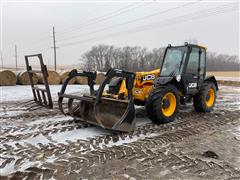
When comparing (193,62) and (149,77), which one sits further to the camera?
(193,62)

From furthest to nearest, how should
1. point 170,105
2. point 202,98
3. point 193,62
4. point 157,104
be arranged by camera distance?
point 202,98
point 193,62
point 170,105
point 157,104

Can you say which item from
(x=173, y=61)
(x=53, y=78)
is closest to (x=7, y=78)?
(x=53, y=78)

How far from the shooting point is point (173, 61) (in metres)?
6.61

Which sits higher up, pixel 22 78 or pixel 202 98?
pixel 22 78

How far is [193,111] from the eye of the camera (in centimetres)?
749

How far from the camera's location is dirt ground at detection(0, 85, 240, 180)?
331cm

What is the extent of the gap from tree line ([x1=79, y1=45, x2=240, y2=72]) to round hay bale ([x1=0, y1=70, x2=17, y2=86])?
17900 mm

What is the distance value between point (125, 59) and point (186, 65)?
32.1 m

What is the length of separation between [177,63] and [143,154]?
11.0 ft

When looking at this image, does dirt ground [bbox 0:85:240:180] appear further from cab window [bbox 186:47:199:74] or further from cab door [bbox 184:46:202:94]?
cab window [bbox 186:47:199:74]

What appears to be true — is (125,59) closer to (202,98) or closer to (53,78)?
(53,78)

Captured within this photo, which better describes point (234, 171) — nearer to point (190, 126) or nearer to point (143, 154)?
point (143, 154)

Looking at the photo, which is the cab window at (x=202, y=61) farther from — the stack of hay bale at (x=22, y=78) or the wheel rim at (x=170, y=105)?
the stack of hay bale at (x=22, y=78)

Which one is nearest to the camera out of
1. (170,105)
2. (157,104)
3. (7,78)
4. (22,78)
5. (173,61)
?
(157,104)
